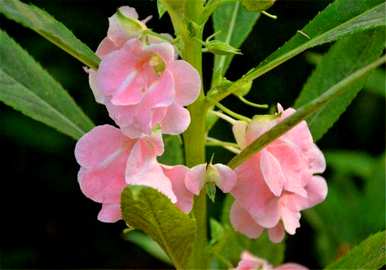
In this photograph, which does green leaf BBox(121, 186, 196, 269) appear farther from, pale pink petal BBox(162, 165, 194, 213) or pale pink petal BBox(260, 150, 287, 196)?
pale pink petal BBox(260, 150, 287, 196)

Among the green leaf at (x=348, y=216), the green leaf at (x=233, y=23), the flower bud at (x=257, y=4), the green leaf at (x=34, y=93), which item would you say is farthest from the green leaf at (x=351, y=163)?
the flower bud at (x=257, y=4)

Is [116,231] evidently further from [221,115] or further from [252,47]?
[221,115]

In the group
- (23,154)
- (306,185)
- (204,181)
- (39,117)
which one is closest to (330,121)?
(306,185)

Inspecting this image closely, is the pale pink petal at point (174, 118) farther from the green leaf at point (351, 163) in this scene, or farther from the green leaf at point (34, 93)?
the green leaf at point (351, 163)

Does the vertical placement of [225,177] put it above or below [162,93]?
below

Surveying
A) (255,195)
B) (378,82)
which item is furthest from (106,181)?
(378,82)

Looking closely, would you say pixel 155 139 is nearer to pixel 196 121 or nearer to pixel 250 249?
pixel 196 121
